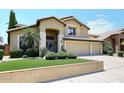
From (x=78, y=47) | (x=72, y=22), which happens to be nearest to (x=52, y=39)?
(x=78, y=47)

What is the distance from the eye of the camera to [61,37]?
98.9 feet

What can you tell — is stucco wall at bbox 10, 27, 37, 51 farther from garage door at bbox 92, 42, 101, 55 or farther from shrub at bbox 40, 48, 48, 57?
garage door at bbox 92, 42, 101, 55

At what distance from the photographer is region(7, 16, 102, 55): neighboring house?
28.0m

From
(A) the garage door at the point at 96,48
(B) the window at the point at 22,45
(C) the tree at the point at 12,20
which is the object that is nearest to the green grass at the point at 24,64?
(B) the window at the point at 22,45

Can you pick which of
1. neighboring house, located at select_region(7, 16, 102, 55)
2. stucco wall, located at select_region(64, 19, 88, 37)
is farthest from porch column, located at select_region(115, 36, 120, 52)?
stucco wall, located at select_region(64, 19, 88, 37)

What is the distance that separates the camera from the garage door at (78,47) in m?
31.5

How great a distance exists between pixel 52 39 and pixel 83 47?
6088mm

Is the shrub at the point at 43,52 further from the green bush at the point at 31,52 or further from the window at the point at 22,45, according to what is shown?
the window at the point at 22,45

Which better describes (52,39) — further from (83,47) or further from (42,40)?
(83,47)

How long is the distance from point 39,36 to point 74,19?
36.4ft

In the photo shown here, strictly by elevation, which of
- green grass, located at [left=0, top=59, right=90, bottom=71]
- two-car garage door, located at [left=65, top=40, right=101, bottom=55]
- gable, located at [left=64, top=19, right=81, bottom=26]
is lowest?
green grass, located at [left=0, top=59, right=90, bottom=71]

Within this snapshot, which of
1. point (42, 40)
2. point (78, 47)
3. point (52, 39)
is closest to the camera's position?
point (42, 40)
